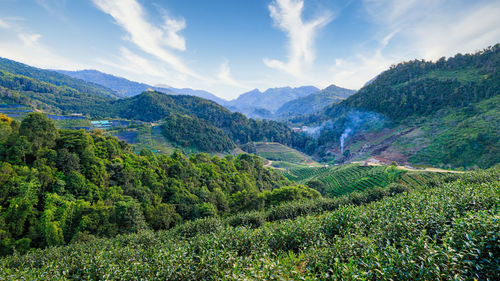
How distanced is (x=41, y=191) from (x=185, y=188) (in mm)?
22595

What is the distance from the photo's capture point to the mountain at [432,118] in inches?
3241

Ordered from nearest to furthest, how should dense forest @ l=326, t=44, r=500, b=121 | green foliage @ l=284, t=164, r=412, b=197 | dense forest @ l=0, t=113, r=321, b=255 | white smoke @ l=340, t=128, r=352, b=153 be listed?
dense forest @ l=0, t=113, r=321, b=255, green foliage @ l=284, t=164, r=412, b=197, dense forest @ l=326, t=44, r=500, b=121, white smoke @ l=340, t=128, r=352, b=153

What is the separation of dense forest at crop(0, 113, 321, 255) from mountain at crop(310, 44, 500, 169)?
276 ft

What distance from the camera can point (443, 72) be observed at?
16150 centimetres

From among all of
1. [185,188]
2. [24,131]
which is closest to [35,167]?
[24,131]

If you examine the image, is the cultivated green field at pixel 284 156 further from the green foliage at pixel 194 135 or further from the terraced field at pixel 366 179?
the terraced field at pixel 366 179

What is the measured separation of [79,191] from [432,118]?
18001 cm

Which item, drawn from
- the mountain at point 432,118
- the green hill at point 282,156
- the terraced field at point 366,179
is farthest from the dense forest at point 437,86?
the terraced field at point 366,179

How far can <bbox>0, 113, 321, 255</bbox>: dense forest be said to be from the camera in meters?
22.7

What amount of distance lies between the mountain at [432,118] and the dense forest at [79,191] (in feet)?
276

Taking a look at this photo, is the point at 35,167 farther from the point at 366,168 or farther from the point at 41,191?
the point at 366,168

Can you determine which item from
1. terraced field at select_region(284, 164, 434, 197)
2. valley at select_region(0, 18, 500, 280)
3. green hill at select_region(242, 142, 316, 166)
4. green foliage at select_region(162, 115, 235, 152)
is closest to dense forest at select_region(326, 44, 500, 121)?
valley at select_region(0, 18, 500, 280)

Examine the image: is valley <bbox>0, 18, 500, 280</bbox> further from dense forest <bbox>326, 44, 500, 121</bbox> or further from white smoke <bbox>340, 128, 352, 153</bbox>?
white smoke <bbox>340, 128, 352, 153</bbox>

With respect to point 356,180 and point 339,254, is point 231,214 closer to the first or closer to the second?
point 339,254
